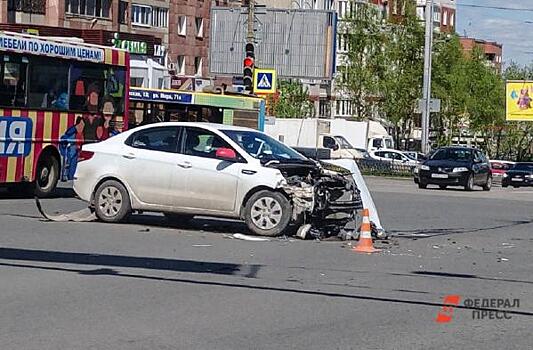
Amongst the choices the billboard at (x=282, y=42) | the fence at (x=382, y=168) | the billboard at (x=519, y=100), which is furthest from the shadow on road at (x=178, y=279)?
the billboard at (x=519, y=100)

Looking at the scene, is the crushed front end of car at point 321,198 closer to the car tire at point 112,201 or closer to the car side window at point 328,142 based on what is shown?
the car tire at point 112,201

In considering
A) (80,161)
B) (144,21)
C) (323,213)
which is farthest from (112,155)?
(144,21)

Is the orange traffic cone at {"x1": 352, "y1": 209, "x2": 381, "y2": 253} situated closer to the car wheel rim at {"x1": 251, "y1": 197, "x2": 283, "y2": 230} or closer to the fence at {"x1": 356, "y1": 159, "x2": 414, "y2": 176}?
the car wheel rim at {"x1": 251, "y1": 197, "x2": 283, "y2": 230}

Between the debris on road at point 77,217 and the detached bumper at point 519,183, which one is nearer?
the debris on road at point 77,217

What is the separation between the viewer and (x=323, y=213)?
15617 millimetres

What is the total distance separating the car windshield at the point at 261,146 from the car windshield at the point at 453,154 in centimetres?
2137

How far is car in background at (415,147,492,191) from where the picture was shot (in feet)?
119

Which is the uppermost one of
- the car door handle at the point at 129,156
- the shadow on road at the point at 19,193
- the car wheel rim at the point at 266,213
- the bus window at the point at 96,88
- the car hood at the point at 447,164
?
the bus window at the point at 96,88

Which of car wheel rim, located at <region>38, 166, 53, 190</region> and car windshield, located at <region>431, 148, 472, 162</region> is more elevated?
car windshield, located at <region>431, 148, 472, 162</region>

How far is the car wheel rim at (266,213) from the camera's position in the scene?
15.5m

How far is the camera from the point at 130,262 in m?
12.5

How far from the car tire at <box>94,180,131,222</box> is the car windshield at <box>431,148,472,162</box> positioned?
73.3 feet

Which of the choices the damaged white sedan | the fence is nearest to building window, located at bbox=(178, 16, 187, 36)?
the fence

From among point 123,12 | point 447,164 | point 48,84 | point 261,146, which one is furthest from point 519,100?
point 261,146
